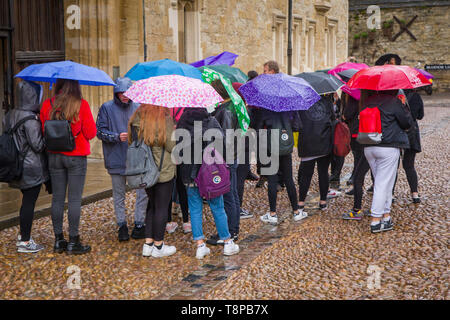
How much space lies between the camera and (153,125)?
531cm

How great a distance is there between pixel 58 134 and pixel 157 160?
937mm

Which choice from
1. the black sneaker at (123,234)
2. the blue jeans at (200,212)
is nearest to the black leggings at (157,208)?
the blue jeans at (200,212)

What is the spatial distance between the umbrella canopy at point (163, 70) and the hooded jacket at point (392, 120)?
1.97m

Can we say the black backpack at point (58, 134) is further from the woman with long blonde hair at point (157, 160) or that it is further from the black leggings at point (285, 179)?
the black leggings at point (285, 179)

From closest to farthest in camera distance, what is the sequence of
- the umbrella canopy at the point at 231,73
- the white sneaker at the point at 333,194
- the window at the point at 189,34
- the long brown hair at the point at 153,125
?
the long brown hair at the point at 153,125 → the umbrella canopy at the point at 231,73 → the white sneaker at the point at 333,194 → the window at the point at 189,34

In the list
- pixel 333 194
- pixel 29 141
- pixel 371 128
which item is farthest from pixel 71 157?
pixel 333 194

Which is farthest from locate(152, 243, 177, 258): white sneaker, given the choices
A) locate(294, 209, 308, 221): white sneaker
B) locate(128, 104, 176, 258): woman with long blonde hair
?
locate(294, 209, 308, 221): white sneaker

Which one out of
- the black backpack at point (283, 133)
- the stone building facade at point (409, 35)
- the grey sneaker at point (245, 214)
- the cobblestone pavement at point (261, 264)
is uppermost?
the stone building facade at point (409, 35)

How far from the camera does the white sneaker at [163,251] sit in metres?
5.69

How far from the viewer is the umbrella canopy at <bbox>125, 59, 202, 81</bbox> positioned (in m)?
6.27

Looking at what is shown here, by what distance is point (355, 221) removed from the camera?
7.12m

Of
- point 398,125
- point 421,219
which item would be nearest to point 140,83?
point 398,125

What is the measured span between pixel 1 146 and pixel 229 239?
7.59 feet

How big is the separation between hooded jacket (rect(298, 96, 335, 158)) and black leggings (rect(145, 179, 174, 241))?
2136 millimetres
